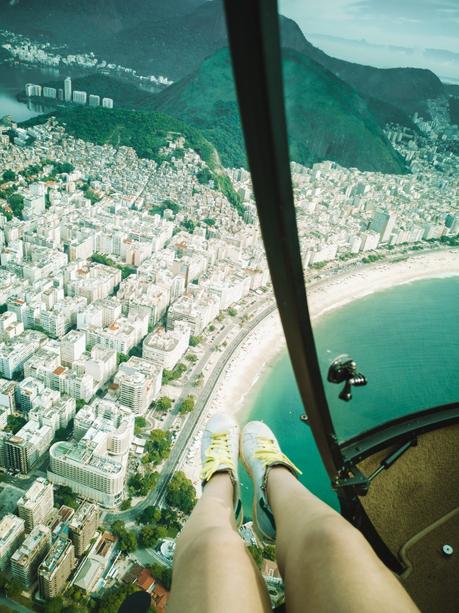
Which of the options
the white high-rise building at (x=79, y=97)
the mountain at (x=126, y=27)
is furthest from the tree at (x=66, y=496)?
the white high-rise building at (x=79, y=97)

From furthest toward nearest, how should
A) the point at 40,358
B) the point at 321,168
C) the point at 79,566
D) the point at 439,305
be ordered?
the point at 40,358 → the point at 79,566 → the point at 439,305 → the point at 321,168

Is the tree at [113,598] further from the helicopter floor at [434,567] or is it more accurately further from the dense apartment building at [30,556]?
the helicopter floor at [434,567]

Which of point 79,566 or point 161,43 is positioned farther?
point 161,43

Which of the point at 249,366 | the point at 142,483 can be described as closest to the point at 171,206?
the point at 249,366

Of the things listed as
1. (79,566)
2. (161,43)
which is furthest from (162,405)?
(161,43)

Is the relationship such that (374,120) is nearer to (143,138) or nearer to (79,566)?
(79,566)
